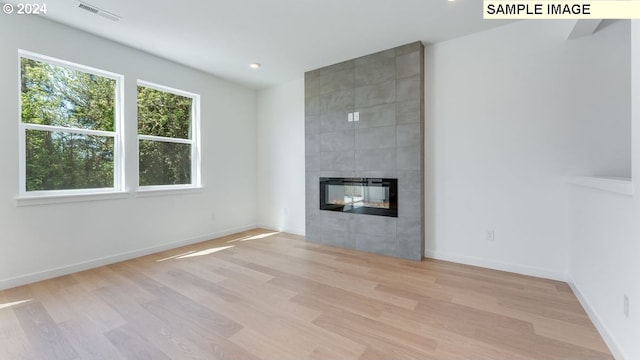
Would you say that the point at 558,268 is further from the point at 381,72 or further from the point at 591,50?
the point at 381,72

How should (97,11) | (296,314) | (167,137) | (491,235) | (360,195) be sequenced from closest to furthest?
(296,314), (97,11), (491,235), (360,195), (167,137)

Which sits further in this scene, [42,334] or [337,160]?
[337,160]

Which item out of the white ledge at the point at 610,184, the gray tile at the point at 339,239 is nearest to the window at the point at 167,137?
the gray tile at the point at 339,239

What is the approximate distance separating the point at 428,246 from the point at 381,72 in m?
2.33

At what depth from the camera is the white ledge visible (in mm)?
1440

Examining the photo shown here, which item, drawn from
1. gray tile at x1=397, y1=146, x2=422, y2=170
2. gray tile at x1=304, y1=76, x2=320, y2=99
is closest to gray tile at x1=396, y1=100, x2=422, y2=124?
gray tile at x1=397, y1=146, x2=422, y2=170

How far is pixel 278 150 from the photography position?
477 cm

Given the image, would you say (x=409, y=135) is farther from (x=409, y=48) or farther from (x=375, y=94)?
(x=409, y=48)

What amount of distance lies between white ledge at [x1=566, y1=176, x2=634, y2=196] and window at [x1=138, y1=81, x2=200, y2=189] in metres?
4.56

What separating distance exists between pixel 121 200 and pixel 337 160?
2855 millimetres

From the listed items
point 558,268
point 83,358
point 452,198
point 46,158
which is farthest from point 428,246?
point 46,158

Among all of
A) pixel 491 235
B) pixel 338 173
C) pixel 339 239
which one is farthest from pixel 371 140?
pixel 491 235

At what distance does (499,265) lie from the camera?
2836 mm

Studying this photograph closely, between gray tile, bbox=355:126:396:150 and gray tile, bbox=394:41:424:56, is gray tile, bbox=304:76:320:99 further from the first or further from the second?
gray tile, bbox=394:41:424:56
